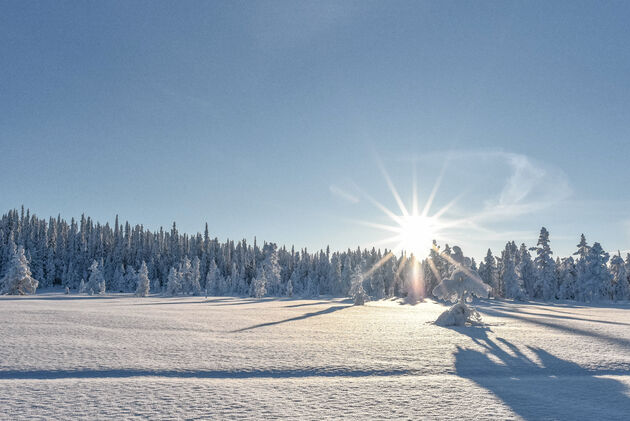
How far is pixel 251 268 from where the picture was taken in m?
137

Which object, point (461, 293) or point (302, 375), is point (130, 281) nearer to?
point (461, 293)

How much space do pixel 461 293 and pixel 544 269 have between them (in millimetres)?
66170

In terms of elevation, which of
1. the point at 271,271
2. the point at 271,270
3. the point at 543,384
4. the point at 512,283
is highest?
the point at 271,270

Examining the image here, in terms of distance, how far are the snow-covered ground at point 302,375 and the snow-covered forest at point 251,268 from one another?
14.2 meters

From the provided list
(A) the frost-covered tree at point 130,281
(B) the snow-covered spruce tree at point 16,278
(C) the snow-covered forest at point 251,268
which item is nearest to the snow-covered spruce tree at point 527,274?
(C) the snow-covered forest at point 251,268

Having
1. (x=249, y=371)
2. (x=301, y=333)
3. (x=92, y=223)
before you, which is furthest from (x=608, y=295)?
(x=92, y=223)

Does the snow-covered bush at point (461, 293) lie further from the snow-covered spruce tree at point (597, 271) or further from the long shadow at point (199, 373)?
the snow-covered spruce tree at point (597, 271)

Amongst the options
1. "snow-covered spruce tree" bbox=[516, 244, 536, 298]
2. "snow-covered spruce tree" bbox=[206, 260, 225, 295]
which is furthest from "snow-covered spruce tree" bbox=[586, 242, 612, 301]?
"snow-covered spruce tree" bbox=[206, 260, 225, 295]

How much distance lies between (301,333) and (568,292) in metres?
88.6

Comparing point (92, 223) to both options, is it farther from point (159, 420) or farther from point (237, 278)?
point (159, 420)

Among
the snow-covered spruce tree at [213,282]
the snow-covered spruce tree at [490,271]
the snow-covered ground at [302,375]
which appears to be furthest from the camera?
the snow-covered spruce tree at [213,282]

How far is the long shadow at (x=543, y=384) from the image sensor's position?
8.91 m

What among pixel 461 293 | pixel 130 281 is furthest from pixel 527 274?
pixel 130 281

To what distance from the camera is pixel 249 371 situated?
39.9ft
